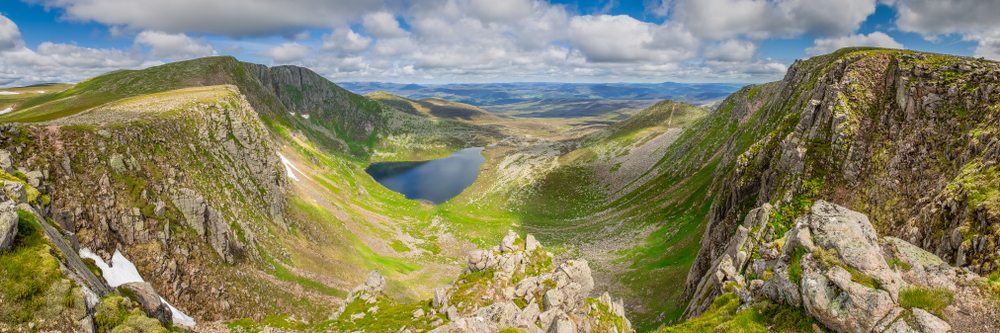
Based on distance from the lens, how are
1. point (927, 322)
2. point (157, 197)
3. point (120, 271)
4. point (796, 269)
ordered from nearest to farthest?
1. point (927, 322)
2. point (796, 269)
3. point (120, 271)
4. point (157, 197)

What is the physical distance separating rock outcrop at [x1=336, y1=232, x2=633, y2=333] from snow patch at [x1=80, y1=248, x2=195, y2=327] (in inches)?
501

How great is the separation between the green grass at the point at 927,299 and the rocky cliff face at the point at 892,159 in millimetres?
11812

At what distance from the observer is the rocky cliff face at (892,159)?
27906mm

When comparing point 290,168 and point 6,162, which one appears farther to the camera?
point 290,168

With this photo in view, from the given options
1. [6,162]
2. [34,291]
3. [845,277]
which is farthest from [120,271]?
[845,277]

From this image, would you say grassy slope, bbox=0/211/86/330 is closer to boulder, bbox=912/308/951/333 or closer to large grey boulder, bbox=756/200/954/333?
large grey boulder, bbox=756/200/954/333

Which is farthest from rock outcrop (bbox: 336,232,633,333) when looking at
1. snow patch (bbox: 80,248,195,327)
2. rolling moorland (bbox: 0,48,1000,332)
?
snow patch (bbox: 80,248,195,327)

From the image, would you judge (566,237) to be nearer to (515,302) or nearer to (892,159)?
(892,159)

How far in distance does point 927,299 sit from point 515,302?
81.5ft

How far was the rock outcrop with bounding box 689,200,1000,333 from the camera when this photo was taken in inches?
575

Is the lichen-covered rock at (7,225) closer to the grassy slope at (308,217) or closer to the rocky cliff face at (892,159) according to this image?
the grassy slope at (308,217)

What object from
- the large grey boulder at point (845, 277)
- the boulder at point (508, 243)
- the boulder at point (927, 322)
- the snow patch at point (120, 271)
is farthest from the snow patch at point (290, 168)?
the boulder at point (927, 322)

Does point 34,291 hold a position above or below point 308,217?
above

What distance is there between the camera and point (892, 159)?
132ft
